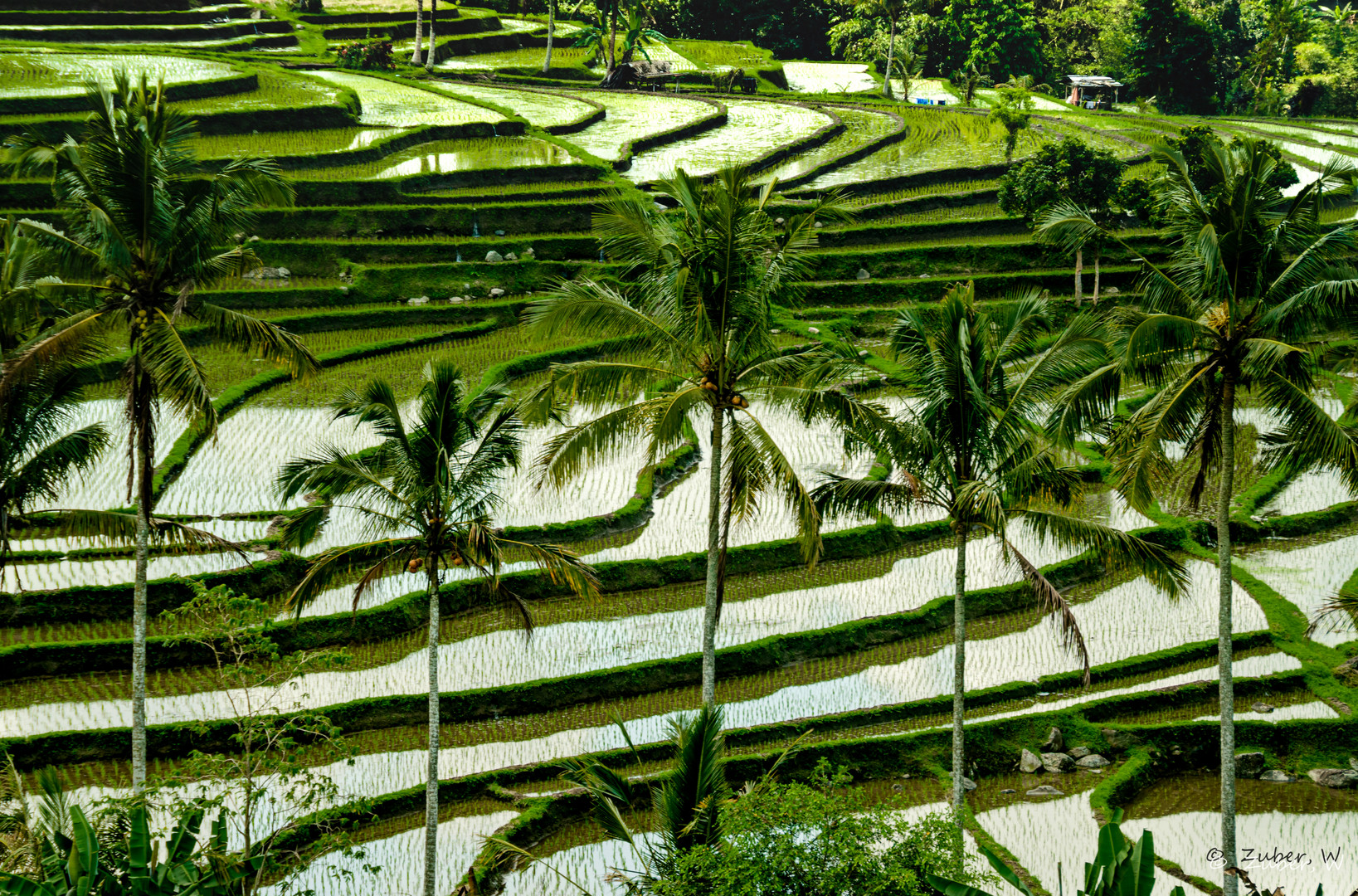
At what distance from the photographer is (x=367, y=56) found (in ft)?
153

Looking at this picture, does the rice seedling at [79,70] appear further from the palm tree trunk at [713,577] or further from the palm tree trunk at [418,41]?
the palm tree trunk at [713,577]

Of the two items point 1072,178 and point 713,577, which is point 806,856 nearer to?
point 713,577

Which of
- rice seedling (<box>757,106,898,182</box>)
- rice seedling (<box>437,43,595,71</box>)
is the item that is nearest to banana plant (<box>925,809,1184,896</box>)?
rice seedling (<box>757,106,898,182</box>)

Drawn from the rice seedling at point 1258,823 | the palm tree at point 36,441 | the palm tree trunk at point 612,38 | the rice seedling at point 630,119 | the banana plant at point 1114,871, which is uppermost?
the palm tree trunk at point 612,38

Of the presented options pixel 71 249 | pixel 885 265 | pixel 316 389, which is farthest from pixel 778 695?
pixel 885 265

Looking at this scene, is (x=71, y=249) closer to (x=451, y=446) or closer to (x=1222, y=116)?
(x=451, y=446)

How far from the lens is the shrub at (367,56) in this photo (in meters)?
46.3

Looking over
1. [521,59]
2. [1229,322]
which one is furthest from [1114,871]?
[521,59]

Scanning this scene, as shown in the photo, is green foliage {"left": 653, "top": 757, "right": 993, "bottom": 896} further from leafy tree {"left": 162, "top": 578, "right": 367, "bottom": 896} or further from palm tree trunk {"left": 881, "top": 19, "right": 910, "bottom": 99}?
palm tree trunk {"left": 881, "top": 19, "right": 910, "bottom": 99}

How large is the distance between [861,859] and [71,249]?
30.8 ft

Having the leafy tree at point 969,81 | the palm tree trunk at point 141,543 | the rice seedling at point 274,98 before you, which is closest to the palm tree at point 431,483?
the palm tree trunk at point 141,543

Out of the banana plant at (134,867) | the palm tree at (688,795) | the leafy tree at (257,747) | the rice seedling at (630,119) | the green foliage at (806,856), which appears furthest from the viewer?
the rice seedling at (630,119)

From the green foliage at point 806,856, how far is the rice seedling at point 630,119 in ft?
96.4

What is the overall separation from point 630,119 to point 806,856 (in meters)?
36.8
